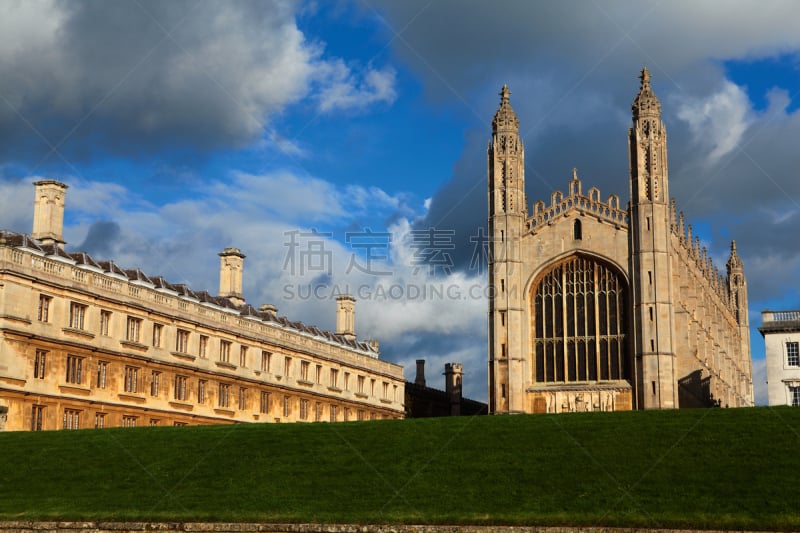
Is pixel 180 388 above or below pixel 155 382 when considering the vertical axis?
below

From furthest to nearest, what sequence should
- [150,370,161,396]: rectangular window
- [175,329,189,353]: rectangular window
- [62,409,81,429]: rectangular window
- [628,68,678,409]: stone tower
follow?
[628,68,678,409]: stone tower
[175,329,189,353]: rectangular window
[150,370,161,396]: rectangular window
[62,409,81,429]: rectangular window

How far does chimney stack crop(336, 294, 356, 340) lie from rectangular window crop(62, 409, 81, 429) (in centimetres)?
3490

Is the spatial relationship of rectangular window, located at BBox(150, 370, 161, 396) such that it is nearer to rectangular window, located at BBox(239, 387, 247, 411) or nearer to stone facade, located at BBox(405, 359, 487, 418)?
rectangular window, located at BBox(239, 387, 247, 411)

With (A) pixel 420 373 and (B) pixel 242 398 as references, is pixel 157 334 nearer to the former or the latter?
(B) pixel 242 398

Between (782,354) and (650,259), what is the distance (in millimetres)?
27661

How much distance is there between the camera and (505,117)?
194 ft

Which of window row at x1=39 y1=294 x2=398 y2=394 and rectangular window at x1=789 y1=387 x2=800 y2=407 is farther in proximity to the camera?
rectangular window at x1=789 y1=387 x2=800 y2=407

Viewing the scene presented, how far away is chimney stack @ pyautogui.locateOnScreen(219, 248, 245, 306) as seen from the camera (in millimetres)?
61188

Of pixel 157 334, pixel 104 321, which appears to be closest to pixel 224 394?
pixel 157 334

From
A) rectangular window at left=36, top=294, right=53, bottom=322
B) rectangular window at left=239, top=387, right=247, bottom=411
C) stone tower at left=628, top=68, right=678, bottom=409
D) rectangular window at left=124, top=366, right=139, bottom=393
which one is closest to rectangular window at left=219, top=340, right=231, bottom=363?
rectangular window at left=239, top=387, right=247, bottom=411

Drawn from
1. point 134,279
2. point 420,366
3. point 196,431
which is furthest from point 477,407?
point 196,431

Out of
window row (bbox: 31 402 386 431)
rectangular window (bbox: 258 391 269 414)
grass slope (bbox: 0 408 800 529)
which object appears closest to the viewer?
grass slope (bbox: 0 408 800 529)

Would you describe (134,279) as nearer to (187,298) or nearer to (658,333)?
(187,298)

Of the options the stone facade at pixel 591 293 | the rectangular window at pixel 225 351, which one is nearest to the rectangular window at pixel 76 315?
the rectangular window at pixel 225 351
